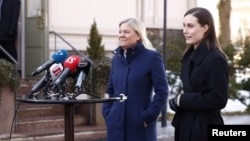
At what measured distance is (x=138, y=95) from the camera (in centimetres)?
441

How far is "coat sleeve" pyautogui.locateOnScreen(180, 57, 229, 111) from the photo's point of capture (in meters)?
3.30

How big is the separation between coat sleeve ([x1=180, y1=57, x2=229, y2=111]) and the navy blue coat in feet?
3.36

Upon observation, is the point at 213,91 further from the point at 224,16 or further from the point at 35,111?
the point at 224,16

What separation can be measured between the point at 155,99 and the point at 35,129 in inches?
164

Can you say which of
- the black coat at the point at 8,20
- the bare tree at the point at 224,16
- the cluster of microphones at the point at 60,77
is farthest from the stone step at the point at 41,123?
the bare tree at the point at 224,16

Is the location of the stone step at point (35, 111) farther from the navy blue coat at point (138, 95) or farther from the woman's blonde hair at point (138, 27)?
the woman's blonde hair at point (138, 27)

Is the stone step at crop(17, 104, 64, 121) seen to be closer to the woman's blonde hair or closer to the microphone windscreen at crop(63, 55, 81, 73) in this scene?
the woman's blonde hair

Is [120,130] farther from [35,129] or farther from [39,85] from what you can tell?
[35,129]

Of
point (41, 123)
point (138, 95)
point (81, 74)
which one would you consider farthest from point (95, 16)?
point (81, 74)

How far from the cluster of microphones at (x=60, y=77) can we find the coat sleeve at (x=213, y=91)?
0.75 meters

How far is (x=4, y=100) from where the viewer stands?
7.64 metres

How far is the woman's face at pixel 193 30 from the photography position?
344cm

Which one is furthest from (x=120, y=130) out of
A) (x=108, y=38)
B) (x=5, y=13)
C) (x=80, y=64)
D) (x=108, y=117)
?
(x=108, y=38)

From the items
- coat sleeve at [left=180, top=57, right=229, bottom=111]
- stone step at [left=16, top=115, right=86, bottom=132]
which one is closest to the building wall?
stone step at [left=16, top=115, right=86, bottom=132]
